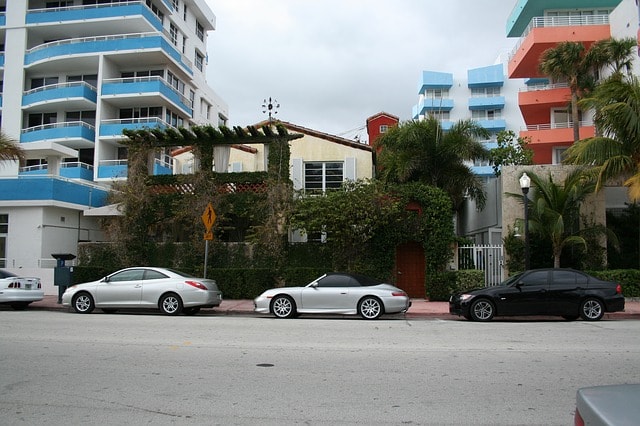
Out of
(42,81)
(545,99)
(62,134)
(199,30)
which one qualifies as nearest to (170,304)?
(545,99)

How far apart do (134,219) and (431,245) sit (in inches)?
434

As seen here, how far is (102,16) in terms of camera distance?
116 feet

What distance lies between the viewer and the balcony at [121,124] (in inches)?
1373

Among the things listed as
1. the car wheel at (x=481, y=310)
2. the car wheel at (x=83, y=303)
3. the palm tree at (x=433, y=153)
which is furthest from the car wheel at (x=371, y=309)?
the palm tree at (x=433, y=153)

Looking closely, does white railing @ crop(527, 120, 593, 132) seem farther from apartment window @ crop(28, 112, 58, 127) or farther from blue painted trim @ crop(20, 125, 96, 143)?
apartment window @ crop(28, 112, 58, 127)

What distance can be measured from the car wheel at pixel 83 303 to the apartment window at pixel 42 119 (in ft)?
84.0

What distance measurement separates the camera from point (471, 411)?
5.55 metres

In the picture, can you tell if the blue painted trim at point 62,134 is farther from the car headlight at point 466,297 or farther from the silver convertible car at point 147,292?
the car headlight at point 466,297

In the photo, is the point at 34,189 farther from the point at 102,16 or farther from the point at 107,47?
the point at 102,16

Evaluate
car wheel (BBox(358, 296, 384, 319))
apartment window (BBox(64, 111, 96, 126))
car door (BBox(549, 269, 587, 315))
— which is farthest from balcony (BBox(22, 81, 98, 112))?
car door (BBox(549, 269, 587, 315))

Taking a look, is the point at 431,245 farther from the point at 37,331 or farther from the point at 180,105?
the point at 180,105

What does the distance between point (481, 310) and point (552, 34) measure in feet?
67.9

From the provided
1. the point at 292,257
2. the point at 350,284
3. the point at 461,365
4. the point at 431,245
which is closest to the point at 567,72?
the point at 431,245

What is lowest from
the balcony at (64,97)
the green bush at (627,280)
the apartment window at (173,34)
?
the green bush at (627,280)
